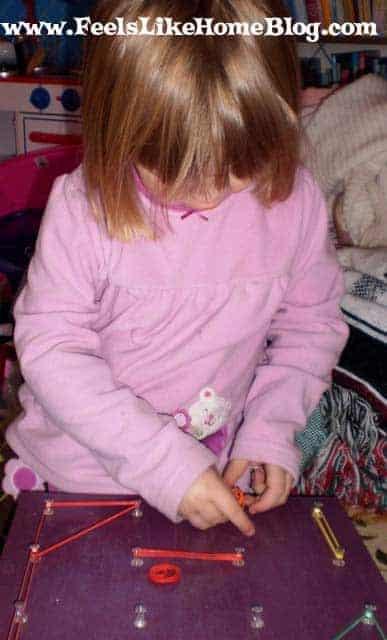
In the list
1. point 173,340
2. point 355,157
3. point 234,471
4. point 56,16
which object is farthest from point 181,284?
point 56,16

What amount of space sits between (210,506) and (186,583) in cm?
8

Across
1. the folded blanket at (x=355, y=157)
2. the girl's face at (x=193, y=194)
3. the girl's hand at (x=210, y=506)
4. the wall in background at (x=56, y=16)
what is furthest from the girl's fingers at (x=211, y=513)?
the wall in background at (x=56, y=16)

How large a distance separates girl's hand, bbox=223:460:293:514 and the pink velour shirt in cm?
1

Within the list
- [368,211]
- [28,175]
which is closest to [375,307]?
[368,211]

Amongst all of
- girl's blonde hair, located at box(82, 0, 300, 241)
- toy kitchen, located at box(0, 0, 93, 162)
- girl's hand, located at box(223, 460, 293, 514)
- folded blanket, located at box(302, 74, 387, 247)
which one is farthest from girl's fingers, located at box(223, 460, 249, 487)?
toy kitchen, located at box(0, 0, 93, 162)

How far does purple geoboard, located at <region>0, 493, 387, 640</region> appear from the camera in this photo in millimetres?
493

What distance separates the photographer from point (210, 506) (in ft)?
1.98

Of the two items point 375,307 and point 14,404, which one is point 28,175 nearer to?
point 14,404

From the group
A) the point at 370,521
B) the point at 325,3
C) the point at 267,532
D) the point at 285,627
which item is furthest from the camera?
the point at 325,3

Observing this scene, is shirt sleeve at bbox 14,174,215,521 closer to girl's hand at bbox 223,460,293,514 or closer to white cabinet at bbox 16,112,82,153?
girl's hand at bbox 223,460,293,514

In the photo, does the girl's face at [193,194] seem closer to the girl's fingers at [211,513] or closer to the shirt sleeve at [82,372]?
the shirt sleeve at [82,372]

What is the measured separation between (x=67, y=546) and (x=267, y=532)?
17cm

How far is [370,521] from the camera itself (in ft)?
3.15

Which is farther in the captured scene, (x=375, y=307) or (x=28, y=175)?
(x=28, y=175)
